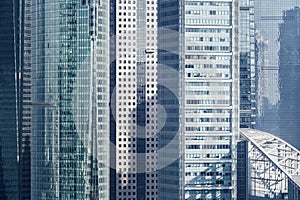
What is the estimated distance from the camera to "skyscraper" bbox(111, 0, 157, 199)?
87812 millimetres

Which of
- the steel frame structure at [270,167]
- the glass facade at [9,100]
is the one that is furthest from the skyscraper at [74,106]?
the steel frame structure at [270,167]

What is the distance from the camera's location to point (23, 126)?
81188 mm

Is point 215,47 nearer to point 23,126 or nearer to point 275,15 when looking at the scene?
point 23,126

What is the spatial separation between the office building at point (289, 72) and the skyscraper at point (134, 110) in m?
42.7

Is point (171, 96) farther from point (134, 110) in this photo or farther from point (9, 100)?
point (134, 110)

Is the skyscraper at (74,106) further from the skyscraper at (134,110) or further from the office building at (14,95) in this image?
the skyscraper at (134,110)

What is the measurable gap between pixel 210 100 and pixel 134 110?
17087 millimetres

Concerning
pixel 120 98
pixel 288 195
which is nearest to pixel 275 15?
pixel 120 98

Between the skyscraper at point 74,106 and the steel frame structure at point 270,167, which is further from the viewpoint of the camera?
the steel frame structure at point 270,167

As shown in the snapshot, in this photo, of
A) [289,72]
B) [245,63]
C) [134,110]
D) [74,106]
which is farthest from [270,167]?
[289,72]

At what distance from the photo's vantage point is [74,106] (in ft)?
239

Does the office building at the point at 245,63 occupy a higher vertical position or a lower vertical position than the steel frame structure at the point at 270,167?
higher

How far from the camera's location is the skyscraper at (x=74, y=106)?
238 ft

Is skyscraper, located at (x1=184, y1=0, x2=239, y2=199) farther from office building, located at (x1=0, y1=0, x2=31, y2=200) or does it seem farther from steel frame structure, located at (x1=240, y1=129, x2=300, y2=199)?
office building, located at (x1=0, y1=0, x2=31, y2=200)
